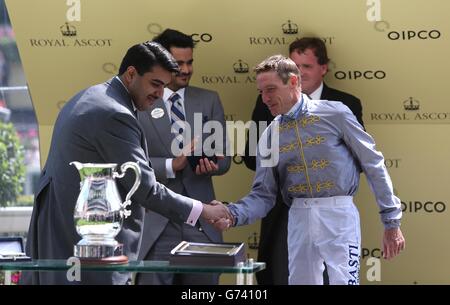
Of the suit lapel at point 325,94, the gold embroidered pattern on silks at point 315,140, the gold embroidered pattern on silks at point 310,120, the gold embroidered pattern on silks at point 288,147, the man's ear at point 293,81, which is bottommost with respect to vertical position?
the gold embroidered pattern on silks at point 288,147

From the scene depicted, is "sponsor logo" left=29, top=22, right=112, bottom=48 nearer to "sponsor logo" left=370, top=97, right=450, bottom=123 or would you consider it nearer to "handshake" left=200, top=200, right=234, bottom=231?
"sponsor logo" left=370, top=97, right=450, bottom=123

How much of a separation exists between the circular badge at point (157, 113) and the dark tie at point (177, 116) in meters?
0.08

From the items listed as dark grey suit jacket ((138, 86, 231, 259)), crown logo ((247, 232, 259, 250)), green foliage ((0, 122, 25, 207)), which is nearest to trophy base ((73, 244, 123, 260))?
dark grey suit jacket ((138, 86, 231, 259))

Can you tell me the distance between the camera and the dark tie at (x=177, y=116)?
656cm

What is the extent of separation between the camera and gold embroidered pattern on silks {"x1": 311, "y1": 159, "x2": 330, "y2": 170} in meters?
5.47

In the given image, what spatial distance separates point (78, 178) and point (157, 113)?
1885 millimetres

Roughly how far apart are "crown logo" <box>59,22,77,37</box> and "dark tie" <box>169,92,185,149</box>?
2.80ft

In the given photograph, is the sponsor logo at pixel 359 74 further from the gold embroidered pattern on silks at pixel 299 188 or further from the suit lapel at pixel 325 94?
the gold embroidered pattern on silks at pixel 299 188

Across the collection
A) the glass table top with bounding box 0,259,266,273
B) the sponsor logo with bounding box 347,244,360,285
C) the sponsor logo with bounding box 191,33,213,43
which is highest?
the sponsor logo with bounding box 191,33,213,43

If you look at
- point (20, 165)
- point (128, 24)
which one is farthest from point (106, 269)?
point (20, 165)

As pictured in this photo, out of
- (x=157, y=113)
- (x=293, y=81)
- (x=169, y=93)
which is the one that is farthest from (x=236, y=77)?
(x=293, y=81)

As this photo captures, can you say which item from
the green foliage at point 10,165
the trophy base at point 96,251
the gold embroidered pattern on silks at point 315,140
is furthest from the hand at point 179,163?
the green foliage at point 10,165

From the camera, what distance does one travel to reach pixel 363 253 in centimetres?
718

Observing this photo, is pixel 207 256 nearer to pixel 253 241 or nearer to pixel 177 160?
pixel 177 160
